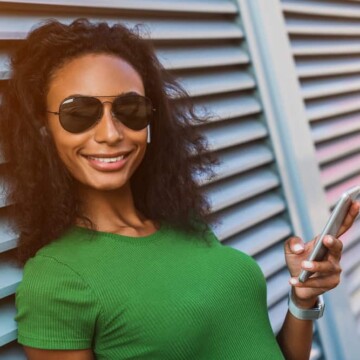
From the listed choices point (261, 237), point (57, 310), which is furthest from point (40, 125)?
point (261, 237)

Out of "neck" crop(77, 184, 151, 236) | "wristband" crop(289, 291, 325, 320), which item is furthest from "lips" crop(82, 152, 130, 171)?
"wristband" crop(289, 291, 325, 320)

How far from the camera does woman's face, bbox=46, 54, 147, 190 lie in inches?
59.1

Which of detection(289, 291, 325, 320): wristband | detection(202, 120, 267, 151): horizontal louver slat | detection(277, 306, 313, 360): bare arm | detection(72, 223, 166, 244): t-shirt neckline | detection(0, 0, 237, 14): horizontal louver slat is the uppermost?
detection(0, 0, 237, 14): horizontal louver slat

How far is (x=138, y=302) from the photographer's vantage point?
150cm

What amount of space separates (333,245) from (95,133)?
667mm

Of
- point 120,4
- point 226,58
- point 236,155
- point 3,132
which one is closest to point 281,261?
point 236,155

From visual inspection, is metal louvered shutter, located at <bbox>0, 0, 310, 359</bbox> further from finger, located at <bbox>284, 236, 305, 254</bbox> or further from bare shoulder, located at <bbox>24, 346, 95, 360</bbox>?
bare shoulder, located at <bbox>24, 346, 95, 360</bbox>

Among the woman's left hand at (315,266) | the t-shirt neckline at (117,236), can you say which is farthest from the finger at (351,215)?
the t-shirt neckline at (117,236)

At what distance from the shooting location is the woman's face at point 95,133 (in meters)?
1.50

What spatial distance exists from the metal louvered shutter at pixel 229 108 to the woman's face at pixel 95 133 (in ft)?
1.32

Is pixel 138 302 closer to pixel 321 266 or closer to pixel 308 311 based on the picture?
pixel 321 266

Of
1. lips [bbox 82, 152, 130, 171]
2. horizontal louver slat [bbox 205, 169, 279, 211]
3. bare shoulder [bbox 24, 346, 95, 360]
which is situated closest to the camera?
bare shoulder [bbox 24, 346, 95, 360]

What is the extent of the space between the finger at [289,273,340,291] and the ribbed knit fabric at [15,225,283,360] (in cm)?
14

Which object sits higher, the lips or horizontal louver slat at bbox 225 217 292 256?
the lips
